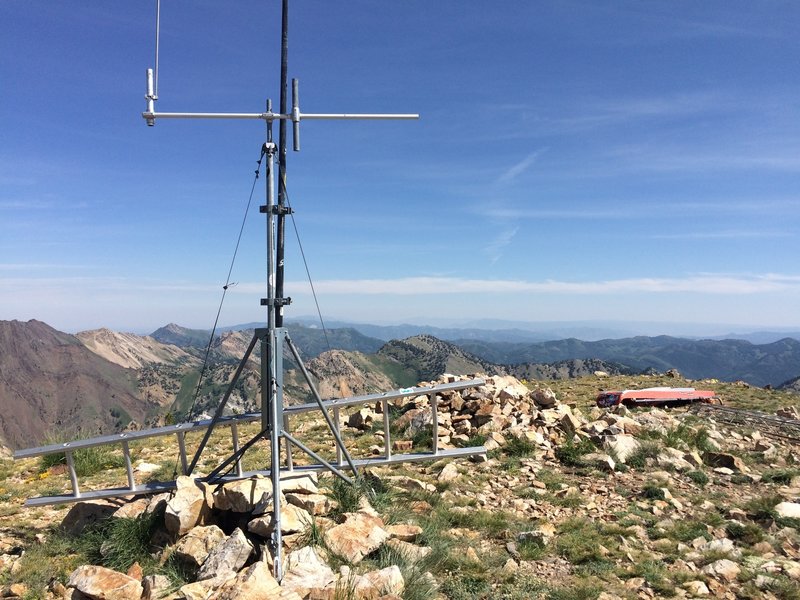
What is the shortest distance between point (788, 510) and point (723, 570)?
127 inches

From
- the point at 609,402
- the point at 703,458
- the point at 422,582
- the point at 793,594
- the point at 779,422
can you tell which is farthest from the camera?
the point at 609,402

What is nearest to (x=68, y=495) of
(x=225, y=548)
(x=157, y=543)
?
(x=157, y=543)

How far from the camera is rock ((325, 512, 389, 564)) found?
19.7 feet

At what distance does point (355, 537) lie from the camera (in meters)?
6.21

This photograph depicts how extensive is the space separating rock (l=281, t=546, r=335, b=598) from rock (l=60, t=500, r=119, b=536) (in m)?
3.72

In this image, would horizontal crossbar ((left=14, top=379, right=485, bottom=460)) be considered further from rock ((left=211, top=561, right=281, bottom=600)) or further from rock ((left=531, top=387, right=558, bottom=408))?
rock ((left=531, top=387, right=558, bottom=408))

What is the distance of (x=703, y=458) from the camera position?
12.0 meters

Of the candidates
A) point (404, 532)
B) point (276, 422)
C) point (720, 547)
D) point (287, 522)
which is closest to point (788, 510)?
point (720, 547)

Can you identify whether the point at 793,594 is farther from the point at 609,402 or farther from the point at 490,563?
the point at 609,402

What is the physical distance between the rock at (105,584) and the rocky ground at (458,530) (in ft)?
0.06

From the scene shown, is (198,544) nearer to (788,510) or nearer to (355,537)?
(355,537)

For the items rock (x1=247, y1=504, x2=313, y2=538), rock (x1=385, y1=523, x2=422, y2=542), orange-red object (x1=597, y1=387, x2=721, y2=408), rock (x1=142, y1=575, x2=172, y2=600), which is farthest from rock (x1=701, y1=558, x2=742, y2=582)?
orange-red object (x1=597, y1=387, x2=721, y2=408)

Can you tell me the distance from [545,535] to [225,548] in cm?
470

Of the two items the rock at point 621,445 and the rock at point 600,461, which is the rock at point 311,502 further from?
the rock at point 621,445
